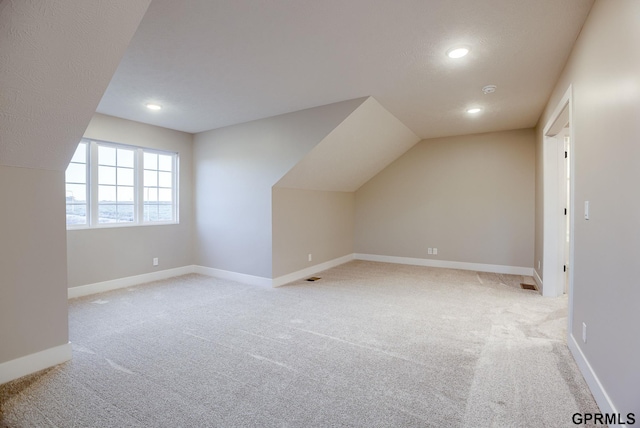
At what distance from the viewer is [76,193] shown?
13.2 ft

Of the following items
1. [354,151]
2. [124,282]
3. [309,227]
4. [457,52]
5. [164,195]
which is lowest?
[124,282]

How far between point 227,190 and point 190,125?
1.13m

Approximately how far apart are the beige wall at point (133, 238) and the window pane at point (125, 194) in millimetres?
414

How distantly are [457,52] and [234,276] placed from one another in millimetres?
4072

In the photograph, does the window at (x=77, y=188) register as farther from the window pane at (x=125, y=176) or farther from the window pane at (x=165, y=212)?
the window pane at (x=165, y=212)

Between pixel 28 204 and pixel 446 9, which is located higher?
pixel 446 9

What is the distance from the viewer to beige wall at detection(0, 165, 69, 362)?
208 cm

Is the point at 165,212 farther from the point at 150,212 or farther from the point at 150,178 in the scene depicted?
the point at 150,178

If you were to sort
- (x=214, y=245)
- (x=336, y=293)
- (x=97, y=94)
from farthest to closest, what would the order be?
(x=214, y=245) → (x=336, y=293) → (x=97, y=94)

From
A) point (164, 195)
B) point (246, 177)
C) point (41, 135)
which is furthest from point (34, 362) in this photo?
point (164, 195)

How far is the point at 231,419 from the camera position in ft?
5.63

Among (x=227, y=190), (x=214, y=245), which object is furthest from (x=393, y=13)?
(x=214, y=245)

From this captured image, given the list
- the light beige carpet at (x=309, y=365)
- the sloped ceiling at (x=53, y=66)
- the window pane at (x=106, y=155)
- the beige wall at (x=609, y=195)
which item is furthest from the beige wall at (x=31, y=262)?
the beige wall at (x=609, y=195)

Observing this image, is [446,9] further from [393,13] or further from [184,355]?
[184,355]
